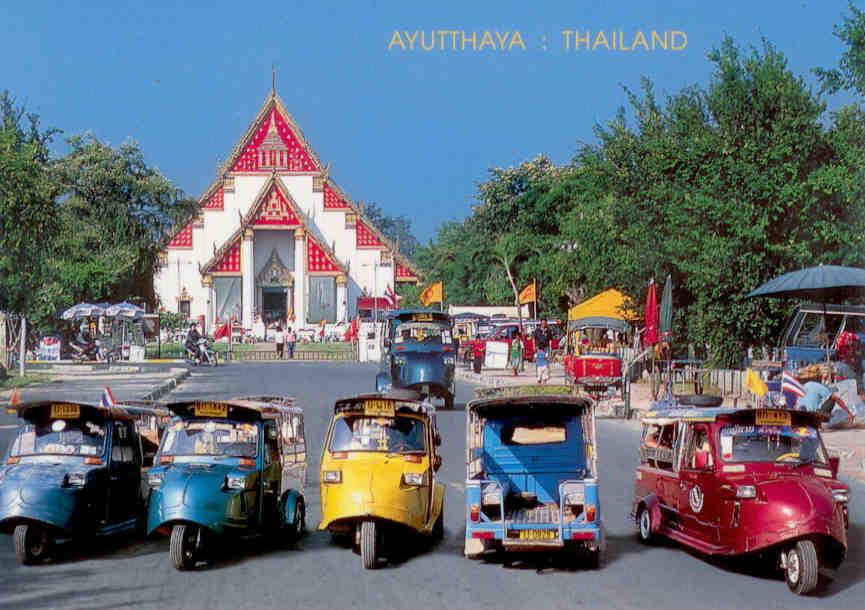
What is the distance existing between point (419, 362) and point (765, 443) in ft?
64.2

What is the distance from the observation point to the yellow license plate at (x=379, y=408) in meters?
13.6

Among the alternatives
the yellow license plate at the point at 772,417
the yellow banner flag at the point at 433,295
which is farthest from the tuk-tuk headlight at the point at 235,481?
the yellow banner flag at the point at 433,295

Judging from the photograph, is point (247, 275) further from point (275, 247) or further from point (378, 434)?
point (378, 434)

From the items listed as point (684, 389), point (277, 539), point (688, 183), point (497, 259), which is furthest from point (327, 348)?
point (277, 539)

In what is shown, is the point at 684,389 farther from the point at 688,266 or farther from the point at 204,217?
the point at 204,217

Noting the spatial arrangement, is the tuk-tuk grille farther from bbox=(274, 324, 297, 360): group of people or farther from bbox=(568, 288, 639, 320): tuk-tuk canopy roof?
bbox=(274, 324, 297, 360): group of people

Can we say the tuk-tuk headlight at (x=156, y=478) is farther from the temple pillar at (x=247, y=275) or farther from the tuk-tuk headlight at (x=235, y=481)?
the temple pillar at (x=247, y=275)

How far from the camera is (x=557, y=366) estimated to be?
52875mm

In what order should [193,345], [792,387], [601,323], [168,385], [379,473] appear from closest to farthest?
1. [379,473]
2. [792,387]
3. [168,385]
4. [601,323]
5. [193,345]

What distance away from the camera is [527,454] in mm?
13852

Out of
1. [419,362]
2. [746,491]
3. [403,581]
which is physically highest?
[419,362]

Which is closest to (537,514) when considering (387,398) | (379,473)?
(379,473)

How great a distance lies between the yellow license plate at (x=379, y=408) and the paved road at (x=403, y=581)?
1.47m

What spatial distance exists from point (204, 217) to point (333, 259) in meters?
10.2
